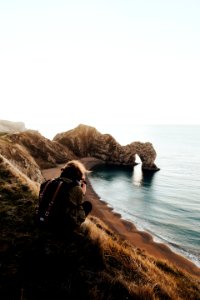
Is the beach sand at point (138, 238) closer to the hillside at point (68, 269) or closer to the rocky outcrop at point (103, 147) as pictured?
the hillside at point (68, 269)

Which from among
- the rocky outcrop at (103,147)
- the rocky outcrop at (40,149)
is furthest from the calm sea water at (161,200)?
the rocky outcrop at (40,149)

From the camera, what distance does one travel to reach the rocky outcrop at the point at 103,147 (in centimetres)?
9588

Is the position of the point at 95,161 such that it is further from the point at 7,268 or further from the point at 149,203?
the point at 7,268

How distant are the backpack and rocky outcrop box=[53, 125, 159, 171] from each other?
3456 inches

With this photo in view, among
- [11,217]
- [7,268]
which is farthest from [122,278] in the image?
[11,217]

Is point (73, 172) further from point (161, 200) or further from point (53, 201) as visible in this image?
point (161, 200)

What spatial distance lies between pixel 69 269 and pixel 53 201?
5.37 feet

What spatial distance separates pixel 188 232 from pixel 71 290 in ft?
109

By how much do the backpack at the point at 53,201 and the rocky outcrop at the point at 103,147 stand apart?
8779cm

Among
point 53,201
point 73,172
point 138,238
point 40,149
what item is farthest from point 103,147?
point 53,201

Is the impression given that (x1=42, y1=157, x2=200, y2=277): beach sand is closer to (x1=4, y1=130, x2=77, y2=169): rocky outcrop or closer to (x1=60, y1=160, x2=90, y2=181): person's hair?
(x1=60, y1=160, x2=90, y2=181): person's hair

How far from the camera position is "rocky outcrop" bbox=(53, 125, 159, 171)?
95.9 metres

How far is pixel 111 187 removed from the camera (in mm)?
64875

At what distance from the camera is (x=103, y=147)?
4166 inches
